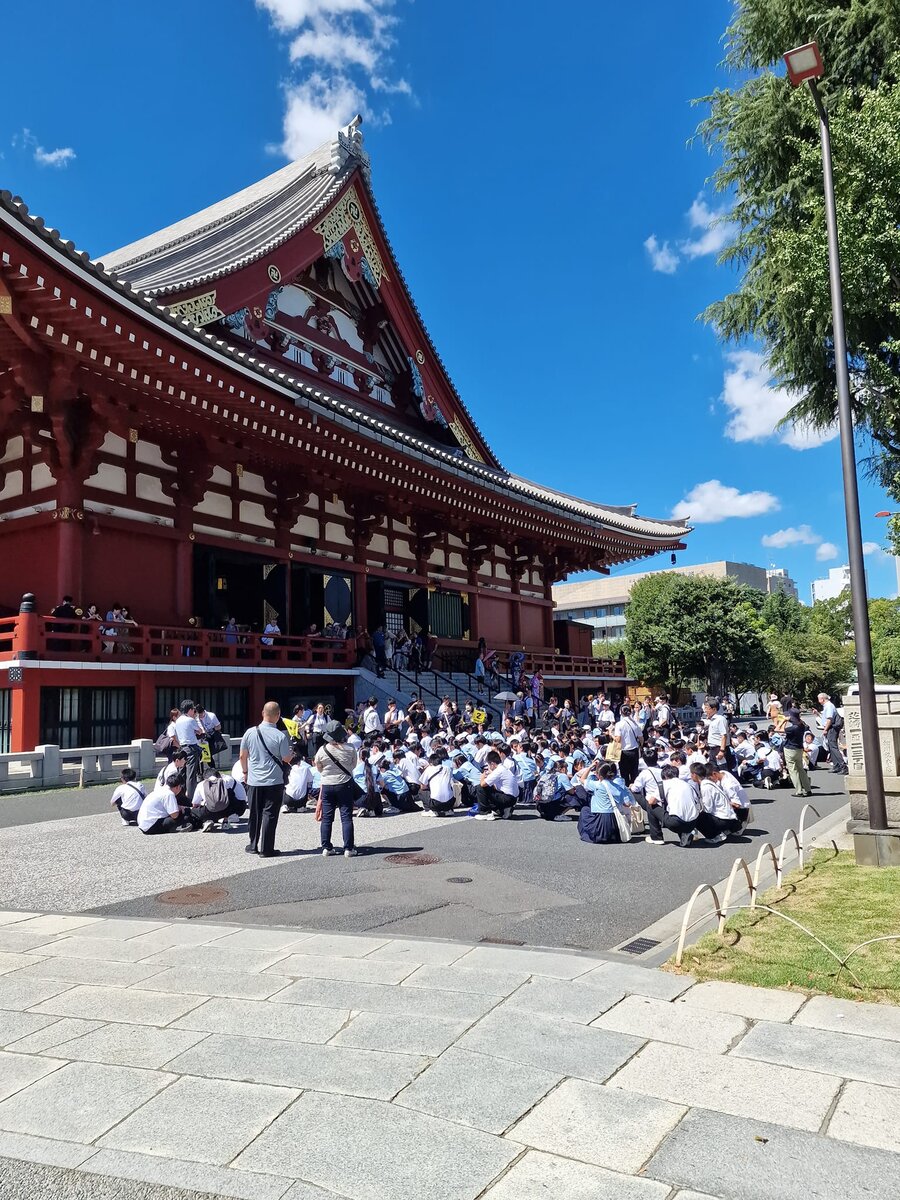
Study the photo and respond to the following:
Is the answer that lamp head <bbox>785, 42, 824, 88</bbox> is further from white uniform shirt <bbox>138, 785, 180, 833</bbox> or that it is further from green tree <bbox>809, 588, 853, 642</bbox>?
green tree <bbox>809, 588, 853, 642</bbox>

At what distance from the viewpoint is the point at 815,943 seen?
19.8ft

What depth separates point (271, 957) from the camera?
5914 millimetres

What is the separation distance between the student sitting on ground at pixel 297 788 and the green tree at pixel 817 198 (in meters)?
13.2

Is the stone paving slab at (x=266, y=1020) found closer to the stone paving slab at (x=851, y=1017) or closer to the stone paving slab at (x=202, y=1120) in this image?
the stone paving slab at (x=202, y=1120)

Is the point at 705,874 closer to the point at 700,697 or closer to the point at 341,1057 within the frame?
the point at 341,1057

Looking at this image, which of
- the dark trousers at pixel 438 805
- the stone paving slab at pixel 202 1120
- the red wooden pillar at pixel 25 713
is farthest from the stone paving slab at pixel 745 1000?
the red wooden pillar at pixel 25 713

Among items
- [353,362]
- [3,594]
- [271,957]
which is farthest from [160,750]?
[353,362]

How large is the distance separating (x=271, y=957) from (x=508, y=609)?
85.0 ft

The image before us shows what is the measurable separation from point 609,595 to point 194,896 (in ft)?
288

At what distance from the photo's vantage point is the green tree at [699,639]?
1801 inches

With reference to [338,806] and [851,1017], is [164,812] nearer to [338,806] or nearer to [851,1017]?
[338,806]

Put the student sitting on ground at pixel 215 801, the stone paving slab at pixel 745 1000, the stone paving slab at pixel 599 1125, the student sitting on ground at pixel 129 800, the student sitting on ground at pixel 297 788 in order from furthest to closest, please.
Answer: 1. the student sitting on ground at pixel 297 788
2. the student sitting on ground at pixel 129 800
3. the student sitting on ground at pixel 215 801
4. the stone paving slab at pixel 745 1000
5. the stone paving slab at pixel 599 1125

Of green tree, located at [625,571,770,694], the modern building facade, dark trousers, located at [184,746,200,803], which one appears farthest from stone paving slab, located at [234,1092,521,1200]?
the modern building facade

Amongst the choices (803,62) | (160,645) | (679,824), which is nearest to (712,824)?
(679,824)
